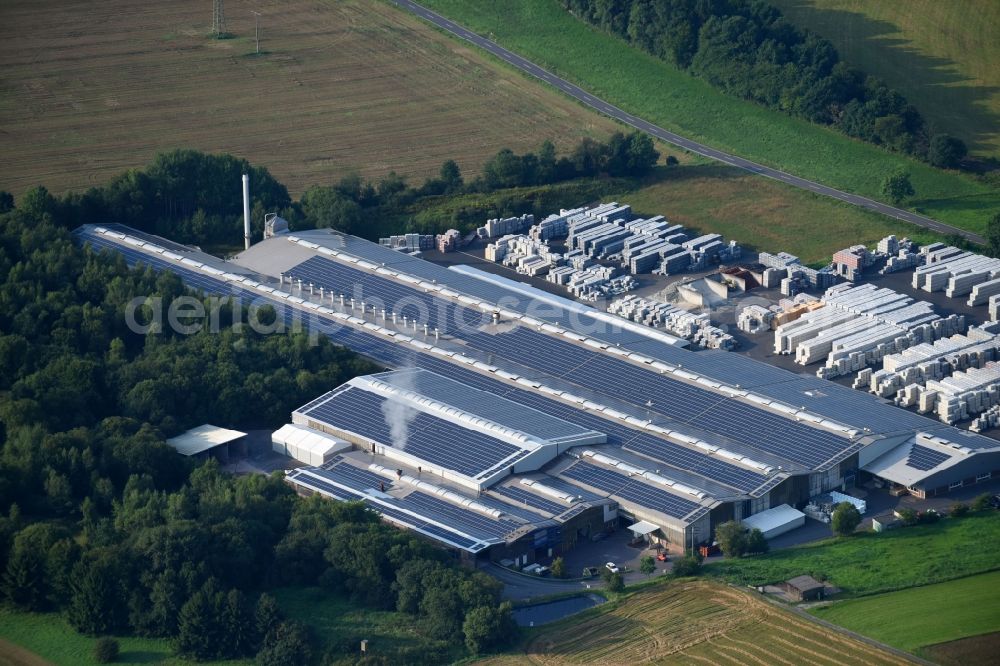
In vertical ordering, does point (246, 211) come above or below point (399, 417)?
above

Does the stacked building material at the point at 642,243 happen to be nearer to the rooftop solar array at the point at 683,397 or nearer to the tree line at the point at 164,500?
the rooftop solar array at the point at 683,397

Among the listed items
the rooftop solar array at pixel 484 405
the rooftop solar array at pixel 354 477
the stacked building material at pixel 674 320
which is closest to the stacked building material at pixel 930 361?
the stacked building material at pixel 674 320

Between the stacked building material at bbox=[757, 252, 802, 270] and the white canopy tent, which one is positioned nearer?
the white canopy tent

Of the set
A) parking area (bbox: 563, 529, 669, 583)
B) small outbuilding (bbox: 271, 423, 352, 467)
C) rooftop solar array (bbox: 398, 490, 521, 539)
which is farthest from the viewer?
small outbuilding (bbox: 271, 423, 352, 467)

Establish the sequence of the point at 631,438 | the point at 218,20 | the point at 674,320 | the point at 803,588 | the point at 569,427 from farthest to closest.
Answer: the point at 218,20
the point at 674,320
the point at 569,427
the point at 631,438
the point at 803,588

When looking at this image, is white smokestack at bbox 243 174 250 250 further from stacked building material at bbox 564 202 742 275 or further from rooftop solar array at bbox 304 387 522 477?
rooftop solar array at bbox 304 387 522 477

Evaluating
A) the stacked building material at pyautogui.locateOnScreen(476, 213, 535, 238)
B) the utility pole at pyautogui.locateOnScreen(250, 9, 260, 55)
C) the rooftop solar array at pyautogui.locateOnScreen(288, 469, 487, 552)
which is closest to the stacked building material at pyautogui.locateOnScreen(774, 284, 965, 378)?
the stacked building material at pyautogui.locateOnScreen(476, 213, 535, 238)

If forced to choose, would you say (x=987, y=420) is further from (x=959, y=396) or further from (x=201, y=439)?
(x=201, y=439)

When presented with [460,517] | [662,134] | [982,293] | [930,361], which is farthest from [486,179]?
[460,517]
